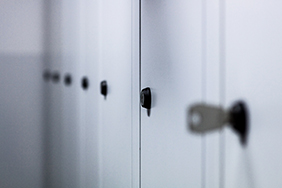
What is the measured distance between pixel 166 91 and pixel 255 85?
0.33 meters

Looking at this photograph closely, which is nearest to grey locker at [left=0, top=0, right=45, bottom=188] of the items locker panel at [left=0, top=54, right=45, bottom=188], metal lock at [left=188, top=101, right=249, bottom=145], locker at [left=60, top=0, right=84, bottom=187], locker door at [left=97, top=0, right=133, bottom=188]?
locker panel at [left=0, top=54, right=45, bottom=188]

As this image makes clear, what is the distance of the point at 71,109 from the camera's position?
155 cm

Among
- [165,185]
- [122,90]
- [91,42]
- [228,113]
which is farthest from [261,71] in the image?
[91,42]

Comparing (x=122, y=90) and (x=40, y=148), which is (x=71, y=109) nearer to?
(x=40, y=148)

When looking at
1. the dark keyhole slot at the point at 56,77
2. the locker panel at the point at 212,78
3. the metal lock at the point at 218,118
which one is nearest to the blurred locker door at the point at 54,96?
the dark keyhole slot at the point at 56,77

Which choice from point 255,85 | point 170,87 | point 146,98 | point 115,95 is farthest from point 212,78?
point 115,95

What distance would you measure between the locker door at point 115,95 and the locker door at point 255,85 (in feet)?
1.96

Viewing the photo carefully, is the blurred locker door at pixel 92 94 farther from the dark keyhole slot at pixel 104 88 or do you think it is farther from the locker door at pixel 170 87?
the locker door at pixel 170 87

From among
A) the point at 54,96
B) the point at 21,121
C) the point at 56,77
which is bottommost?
the point at 21,121

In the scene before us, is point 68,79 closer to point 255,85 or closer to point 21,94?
point 21,94

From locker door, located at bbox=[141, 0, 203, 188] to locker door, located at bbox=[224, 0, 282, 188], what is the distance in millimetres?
98

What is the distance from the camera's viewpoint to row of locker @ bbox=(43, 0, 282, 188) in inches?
17.0

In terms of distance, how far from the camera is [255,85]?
1.43 ft

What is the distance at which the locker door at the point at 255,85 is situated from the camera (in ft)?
1.34
